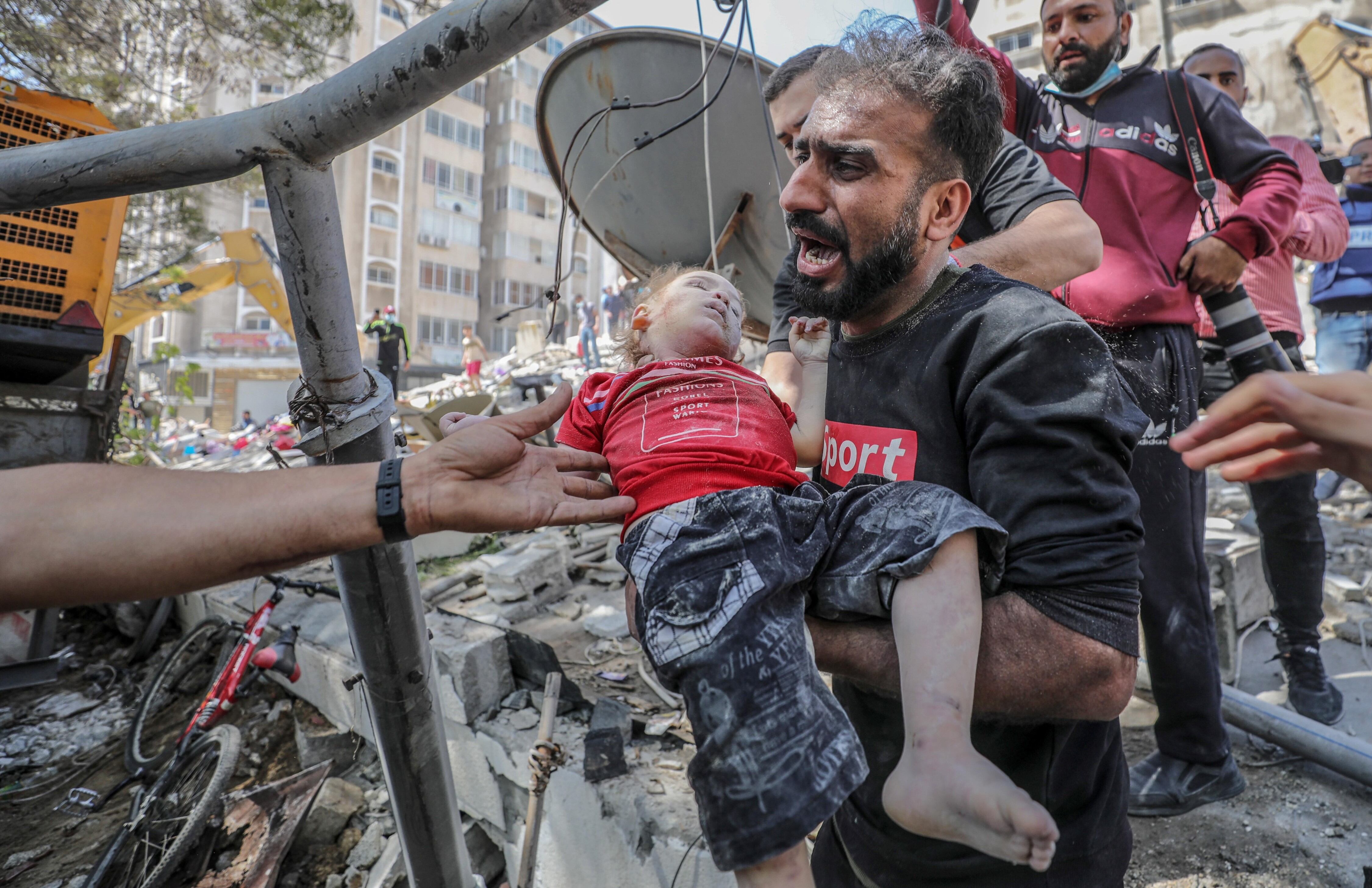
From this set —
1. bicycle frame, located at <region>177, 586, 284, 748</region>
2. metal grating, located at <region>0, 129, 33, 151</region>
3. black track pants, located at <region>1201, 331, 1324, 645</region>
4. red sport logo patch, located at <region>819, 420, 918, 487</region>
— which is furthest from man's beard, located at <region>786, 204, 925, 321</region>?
bicycle frame, located at <region>177, 586, 284, 748</region>

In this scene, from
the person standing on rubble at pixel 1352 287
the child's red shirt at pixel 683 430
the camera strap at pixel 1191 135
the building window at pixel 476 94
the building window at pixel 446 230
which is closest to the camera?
the child's red shirt at pixel 683 430

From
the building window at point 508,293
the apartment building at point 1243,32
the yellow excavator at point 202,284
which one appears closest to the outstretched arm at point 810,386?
the yellow excavator at point 202,284

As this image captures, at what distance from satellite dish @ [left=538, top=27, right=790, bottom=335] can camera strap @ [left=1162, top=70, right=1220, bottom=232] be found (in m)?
1.75

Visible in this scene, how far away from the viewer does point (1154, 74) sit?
8.19 feet

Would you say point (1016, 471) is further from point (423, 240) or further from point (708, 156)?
point (423, 240)

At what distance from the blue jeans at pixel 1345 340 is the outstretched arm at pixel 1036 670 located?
505 cm

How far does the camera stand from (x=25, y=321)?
3.89 m

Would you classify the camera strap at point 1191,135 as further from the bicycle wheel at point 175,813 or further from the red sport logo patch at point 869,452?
the bicycle wheel at point 175,813

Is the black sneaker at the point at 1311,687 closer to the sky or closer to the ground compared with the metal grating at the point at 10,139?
closer to the ground

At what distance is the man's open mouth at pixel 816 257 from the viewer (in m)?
1.45

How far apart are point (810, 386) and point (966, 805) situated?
119 cm

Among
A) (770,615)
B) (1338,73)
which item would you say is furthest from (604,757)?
(1338,73)

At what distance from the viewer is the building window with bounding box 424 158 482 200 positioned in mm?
37125

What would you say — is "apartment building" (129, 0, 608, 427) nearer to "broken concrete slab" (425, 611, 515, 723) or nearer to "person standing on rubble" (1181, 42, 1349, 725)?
"broken concrete slab" (425, 611, 515, 723)
